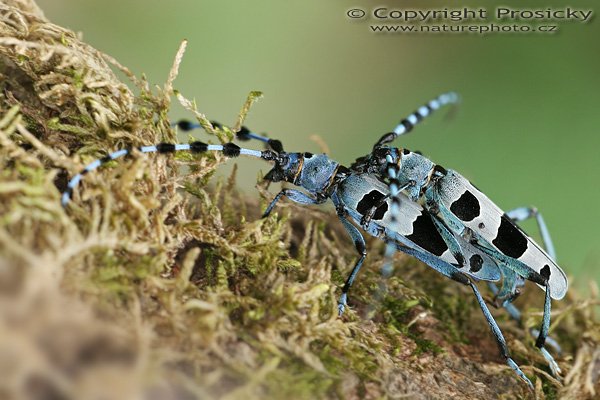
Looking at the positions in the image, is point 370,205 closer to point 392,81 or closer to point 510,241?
point 510,241

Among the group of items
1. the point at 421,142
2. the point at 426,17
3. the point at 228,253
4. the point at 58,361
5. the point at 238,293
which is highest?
the point at 426,17

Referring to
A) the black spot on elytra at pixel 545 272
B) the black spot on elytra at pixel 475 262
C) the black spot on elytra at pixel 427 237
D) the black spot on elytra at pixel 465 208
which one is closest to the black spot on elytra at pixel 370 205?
the black spot on elytra at pixel 427 237

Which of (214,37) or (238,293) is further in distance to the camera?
(214,37)

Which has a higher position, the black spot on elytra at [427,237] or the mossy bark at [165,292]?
the black spot on elytra at [427,237]

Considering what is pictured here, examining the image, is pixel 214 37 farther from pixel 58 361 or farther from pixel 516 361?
pixel 58 361

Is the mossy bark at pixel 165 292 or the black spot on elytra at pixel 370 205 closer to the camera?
the mossy bark at pixel 165 292

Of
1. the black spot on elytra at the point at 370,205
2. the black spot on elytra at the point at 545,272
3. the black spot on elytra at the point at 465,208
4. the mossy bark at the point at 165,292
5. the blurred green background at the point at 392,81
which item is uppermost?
the blurred green background at the point at 392,81

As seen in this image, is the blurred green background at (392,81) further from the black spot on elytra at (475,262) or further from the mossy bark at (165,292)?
the mossy bark at (165,292)

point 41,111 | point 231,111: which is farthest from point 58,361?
point 231,111
